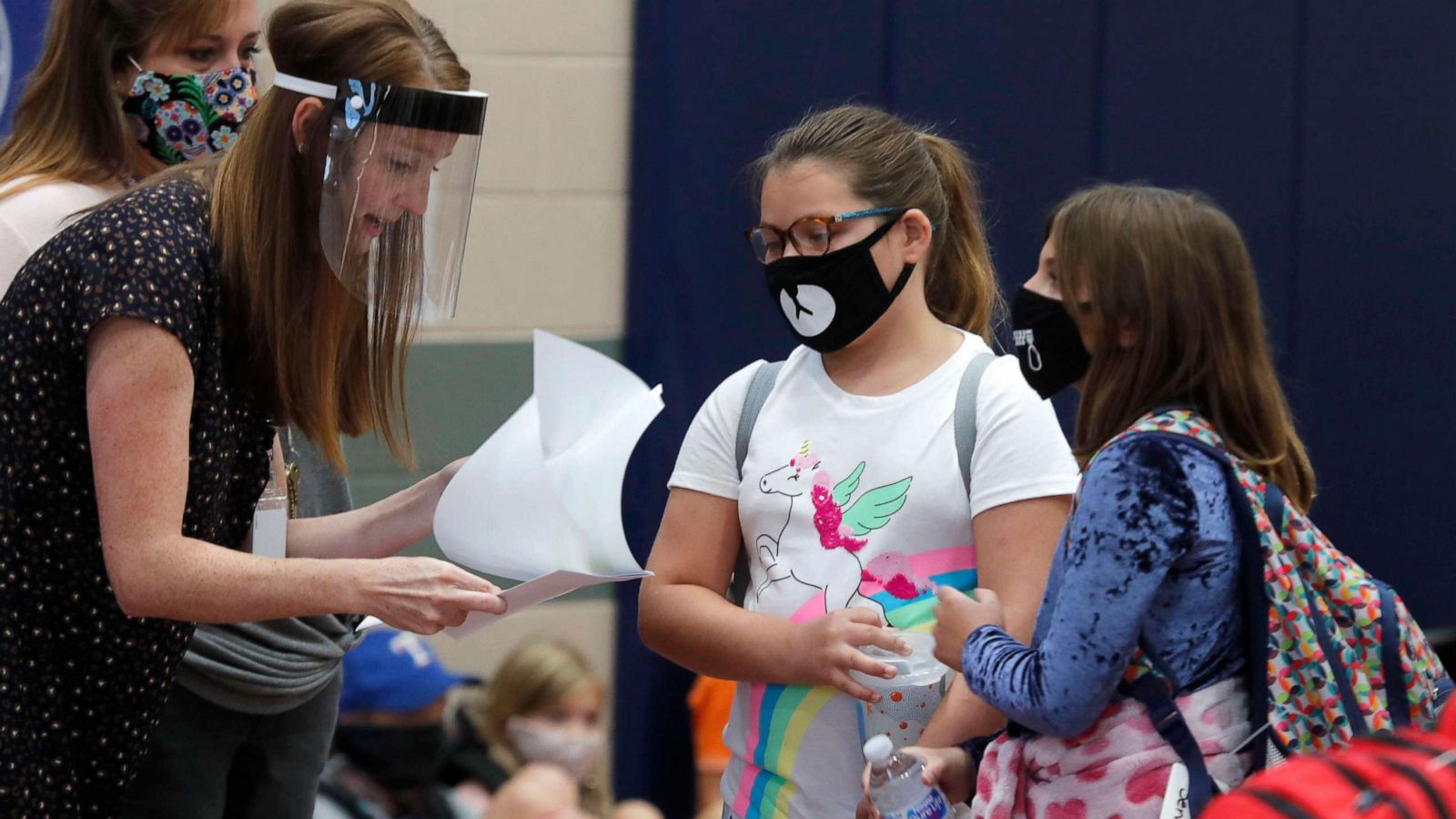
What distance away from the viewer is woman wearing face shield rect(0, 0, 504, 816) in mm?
1722

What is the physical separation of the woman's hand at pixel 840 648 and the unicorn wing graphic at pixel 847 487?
0.16m

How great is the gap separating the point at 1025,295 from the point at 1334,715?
2.24 ft

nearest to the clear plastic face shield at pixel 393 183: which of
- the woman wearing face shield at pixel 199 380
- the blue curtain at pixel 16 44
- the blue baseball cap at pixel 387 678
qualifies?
the woman wearing face shield at pixel 199 380

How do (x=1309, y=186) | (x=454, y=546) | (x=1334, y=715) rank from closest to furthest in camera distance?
(x=1334, y=715), (x=454, y=546), (x=1309, y=186)

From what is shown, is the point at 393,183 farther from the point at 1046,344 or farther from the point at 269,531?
the point at 1046,344

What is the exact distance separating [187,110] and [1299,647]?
161cm

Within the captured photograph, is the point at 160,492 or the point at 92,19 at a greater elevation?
the point at 92,19

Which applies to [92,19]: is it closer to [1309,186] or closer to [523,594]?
[523,594]

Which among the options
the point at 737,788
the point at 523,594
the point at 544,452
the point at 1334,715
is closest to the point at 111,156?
the point at 544,452

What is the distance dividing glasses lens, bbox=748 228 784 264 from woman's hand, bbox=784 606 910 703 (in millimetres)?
532

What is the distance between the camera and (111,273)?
1720mm

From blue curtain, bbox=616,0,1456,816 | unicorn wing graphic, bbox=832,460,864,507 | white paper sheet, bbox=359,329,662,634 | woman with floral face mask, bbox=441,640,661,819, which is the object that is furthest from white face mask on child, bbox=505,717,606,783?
white paper sheet, bbox=359,329,662,634

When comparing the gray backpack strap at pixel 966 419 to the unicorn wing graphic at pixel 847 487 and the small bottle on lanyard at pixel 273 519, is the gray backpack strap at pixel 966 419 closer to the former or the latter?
the unicorn wing graphic at pixel 847 487

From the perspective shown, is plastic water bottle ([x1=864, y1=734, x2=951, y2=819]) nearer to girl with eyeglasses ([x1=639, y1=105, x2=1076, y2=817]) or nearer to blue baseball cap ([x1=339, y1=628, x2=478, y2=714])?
girl with eyeglasses ([x1=639, y1=105, x2=1076, y2=817])
